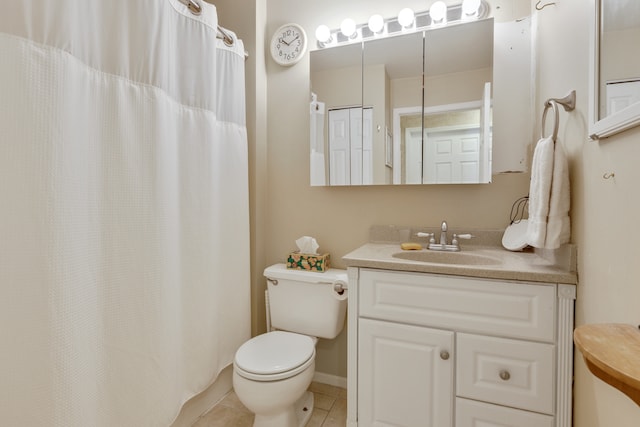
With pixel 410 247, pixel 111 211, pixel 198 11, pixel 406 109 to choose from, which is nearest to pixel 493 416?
pixel 410 247

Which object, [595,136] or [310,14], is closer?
[595,136]

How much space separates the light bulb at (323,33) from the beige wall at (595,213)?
106cm

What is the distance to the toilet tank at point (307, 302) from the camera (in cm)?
166

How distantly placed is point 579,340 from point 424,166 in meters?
1.13

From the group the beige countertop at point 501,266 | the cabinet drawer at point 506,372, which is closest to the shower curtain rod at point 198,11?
the beige countertop at point 501,266

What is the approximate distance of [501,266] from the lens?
1170mm

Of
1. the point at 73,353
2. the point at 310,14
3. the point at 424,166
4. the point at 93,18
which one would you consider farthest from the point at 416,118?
the point at 73,353

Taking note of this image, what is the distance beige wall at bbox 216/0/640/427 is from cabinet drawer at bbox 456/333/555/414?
0.32ft

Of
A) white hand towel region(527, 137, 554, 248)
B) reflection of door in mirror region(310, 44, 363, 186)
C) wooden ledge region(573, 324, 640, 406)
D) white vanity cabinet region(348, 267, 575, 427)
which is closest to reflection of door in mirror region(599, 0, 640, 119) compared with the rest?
white hand towel region(527, 137, 554, 248)

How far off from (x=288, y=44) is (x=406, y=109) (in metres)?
0.86

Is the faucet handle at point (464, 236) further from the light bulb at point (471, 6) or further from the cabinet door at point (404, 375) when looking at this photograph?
the light bulb at point (471, 6)

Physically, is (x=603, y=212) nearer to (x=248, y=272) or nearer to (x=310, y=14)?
(x=248, y=272)

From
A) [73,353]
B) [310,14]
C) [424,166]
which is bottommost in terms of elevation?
[73,353]

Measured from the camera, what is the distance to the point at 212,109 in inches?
61.5
